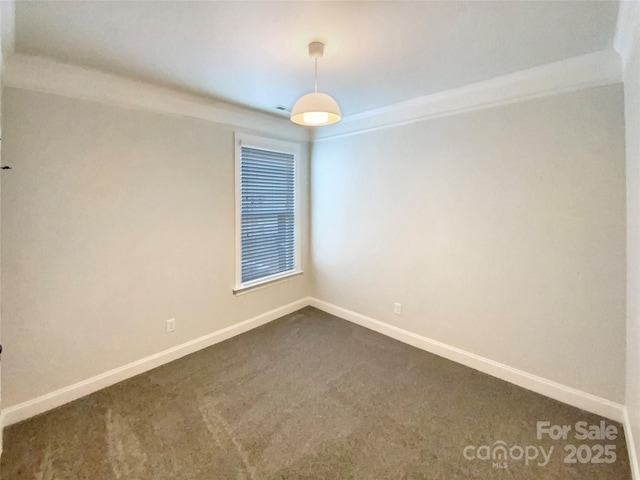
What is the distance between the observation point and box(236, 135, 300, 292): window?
3.42 metres

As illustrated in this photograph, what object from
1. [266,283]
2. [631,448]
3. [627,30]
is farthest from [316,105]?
[631,448]

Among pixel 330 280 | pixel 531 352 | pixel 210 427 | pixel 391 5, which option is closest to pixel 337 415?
pixel 210 427

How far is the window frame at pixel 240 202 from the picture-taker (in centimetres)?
332

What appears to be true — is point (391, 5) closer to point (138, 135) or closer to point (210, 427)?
Answer: point (138, 135)

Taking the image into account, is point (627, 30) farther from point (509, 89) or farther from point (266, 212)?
point (266, 212)

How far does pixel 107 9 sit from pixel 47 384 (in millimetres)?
2538

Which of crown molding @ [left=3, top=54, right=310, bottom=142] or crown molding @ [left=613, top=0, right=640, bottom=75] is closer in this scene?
crown molding @ [left=613, top=0, right=640, bottom=75]

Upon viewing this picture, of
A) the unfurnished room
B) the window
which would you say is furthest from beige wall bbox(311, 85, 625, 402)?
the window

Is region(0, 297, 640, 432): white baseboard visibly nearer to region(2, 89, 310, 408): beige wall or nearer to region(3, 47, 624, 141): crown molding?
region(2, 89, 310, 408): beige wall

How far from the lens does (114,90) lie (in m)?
2.41

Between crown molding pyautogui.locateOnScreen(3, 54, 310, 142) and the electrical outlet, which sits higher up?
crown molding pyautogui.locateOnScreen(3, 54, 310, 142)

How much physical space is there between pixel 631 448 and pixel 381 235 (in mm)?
2371

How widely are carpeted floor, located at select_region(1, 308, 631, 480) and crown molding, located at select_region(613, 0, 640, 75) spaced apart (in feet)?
7.80

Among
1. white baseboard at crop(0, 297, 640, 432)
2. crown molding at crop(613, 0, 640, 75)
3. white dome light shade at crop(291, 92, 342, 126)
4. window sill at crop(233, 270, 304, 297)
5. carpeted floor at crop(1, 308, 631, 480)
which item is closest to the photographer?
crown molding at crop(613, 0, 640, 75)
